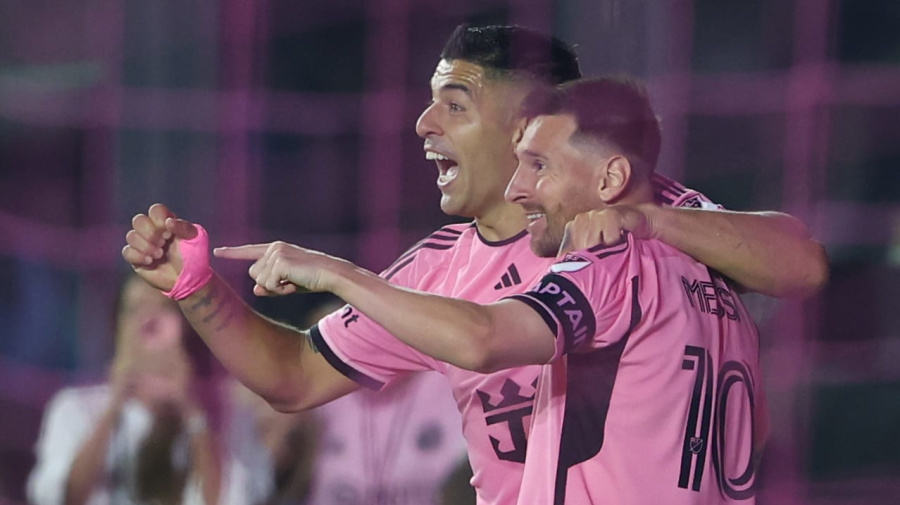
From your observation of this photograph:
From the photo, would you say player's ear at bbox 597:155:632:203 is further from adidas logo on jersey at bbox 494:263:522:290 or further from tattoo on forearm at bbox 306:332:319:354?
tattoo on forearm at bbox 306:332:319:354

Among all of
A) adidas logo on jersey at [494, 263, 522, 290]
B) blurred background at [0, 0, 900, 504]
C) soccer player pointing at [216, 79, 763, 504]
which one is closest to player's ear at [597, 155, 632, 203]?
soccer player pointing at [216, 79, 763, 504]

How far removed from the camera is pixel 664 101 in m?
2.03

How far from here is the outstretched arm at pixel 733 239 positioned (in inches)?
44.3

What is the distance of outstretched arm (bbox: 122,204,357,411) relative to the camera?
1.28m

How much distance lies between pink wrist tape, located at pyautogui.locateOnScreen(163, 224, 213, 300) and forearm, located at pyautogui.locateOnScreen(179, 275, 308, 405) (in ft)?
0.08

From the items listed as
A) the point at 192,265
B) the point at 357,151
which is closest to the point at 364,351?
the point at 192,265

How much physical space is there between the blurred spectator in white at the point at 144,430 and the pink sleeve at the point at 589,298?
100 centimetres

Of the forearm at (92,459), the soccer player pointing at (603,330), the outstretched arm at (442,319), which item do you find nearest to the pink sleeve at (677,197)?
the soccer player pointing at (603,330)

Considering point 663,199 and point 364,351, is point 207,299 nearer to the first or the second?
point 364,351

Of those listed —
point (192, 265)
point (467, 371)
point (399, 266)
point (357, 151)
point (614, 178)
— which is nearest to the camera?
point (614, 178)

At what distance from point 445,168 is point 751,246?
1.51ft

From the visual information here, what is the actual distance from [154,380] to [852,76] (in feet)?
4.61

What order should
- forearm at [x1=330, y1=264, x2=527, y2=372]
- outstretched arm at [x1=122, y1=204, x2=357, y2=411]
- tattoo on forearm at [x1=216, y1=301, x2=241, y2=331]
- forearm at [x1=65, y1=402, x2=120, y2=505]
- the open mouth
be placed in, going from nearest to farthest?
forearm at [x1=330, y1=264, x2=527, y2=372] < outstretched arm at [x1=122, y1=204, x2=357, y2=411] < tattoo on forearm at [x1=216, y1=301, x2=241, y2=331] < the open mouth < forearm at [x1=65, y1=402, x2=120, y2=505]

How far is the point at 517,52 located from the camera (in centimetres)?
151
